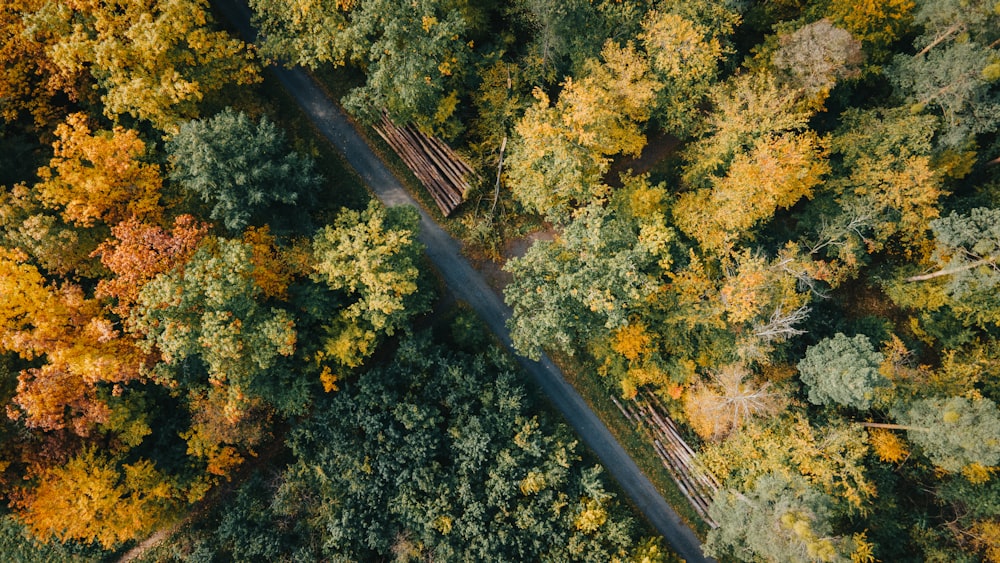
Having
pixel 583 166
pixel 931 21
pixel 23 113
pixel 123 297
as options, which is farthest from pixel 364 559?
pixel 931 21

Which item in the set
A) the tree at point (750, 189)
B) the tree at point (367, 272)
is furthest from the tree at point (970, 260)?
the tree at point (367, 272)

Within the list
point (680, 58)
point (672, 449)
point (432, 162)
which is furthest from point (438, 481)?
point (680, 58)

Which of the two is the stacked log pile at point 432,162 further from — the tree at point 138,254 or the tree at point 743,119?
the tree at point 743,119

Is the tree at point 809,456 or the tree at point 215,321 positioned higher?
the tree at point 215,321

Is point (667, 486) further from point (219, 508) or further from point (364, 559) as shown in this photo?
point (219, 508)

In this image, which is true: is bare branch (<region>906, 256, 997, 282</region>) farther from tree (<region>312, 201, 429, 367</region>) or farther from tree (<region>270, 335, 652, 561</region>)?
tree (<region>312, 201, 429, 367</region>)
